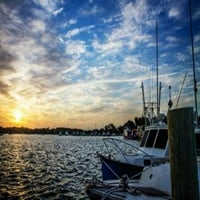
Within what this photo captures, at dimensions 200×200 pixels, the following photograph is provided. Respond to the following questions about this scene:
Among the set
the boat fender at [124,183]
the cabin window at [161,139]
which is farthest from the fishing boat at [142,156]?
the boat fender at [124,183]

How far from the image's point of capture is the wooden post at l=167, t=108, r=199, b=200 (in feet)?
15.5

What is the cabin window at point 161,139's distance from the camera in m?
14.7

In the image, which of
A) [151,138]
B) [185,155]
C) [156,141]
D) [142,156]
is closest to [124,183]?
[185,155]

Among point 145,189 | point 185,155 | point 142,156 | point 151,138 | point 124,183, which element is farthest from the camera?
point 151,138

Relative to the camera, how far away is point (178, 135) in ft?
15.6

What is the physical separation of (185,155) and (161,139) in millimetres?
10481

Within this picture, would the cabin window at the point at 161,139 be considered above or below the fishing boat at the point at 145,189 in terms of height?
above

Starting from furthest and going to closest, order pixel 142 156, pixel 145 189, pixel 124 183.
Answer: pixel 142 156 < pixel 124 183 < pixel 145 189

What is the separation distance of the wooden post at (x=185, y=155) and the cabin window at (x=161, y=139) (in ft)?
32.9

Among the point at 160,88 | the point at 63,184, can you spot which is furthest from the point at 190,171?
the point at 160,88

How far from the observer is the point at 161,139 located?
14984mm

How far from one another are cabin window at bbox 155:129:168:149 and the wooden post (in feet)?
32.9

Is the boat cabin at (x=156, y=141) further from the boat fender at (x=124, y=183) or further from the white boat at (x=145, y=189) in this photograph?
the boat fender at (x=124, y=183)

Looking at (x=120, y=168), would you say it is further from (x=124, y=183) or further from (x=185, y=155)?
(x=185, y=155)
